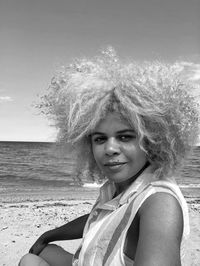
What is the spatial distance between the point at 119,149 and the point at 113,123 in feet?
0.47

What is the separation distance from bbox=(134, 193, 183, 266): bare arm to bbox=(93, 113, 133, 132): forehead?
0.45 m

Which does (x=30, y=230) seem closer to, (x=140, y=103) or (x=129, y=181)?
(x=129, y=181)

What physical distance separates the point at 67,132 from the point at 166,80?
69cm

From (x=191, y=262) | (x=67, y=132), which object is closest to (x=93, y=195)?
(x=191, y=262)

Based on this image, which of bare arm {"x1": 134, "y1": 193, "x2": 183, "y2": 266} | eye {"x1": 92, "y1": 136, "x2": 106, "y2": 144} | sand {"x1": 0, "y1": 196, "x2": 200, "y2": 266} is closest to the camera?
bare arm {"x1": 134, "y1": 193, "x2": 183, "y2": 266}

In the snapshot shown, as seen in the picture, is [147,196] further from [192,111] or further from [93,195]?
[93,195]

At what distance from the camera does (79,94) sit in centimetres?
201

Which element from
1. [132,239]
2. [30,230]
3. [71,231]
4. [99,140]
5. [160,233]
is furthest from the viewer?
[30,230]

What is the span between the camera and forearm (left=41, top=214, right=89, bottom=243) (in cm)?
260

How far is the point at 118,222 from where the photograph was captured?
1.67 metres

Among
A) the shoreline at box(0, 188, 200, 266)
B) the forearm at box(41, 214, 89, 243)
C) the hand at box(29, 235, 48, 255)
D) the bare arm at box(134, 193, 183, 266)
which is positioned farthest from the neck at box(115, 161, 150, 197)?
the shoreline at box(0, 188, 200, 266)

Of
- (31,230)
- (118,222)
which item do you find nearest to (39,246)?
(118,222)

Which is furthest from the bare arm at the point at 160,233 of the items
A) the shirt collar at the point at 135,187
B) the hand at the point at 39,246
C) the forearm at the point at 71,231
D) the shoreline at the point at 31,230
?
the shoreline at the point at 31,230

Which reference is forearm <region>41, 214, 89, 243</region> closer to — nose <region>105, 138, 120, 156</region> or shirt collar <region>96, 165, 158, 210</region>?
shirt collar <region>96, 165, 158, 210</region>
